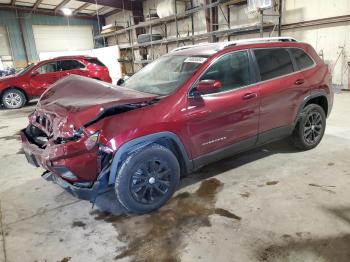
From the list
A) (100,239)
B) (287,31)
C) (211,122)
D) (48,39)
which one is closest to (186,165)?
(211,122)

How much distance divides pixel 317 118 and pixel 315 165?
72 cm

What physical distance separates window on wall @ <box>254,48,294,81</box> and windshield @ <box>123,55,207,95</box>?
2.32 ft

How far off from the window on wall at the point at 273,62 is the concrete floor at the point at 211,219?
1074 mm

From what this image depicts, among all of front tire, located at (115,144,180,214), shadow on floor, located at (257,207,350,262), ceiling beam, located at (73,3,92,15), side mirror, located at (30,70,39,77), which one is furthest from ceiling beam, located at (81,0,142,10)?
shadow on floor, located at (257,207,350,262)

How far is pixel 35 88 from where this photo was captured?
9086mm

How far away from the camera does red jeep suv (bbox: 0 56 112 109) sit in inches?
349

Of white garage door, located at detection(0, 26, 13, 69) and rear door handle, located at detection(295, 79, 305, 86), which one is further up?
white garage door, located at detection(0, 26, 13, 69)

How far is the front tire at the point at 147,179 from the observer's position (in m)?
2.45

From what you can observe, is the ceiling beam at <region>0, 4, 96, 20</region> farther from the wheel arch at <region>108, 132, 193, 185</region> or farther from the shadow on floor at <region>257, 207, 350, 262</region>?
the shadow on floor at <region>257, 207, 350, 262</region>

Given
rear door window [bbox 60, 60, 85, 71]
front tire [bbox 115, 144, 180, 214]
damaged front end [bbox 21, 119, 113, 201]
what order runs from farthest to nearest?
rear door window [bbox 60, 60, 85, 71], front tire [bbox 115, 144, 180, 214], damaged front end [bbox 21, 119, 113, 201]

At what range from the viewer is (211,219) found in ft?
8.16

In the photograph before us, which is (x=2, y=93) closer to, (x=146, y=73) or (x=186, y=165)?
(x=146, y=73)

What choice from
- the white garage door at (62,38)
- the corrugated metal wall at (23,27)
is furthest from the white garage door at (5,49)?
the white garage door at (62,38)

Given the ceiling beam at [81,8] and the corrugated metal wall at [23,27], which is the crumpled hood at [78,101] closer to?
the ceiling beam at [81,8]
